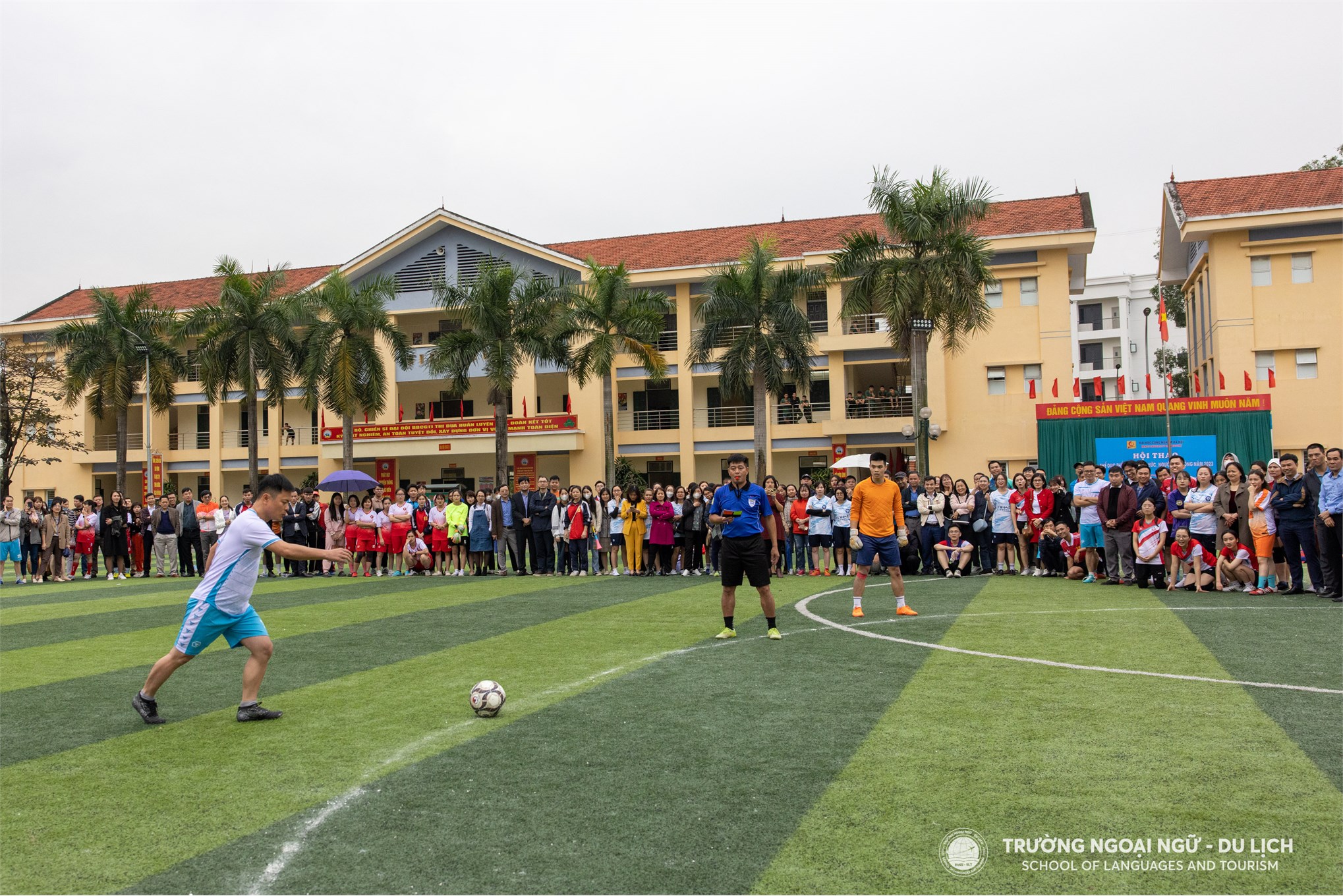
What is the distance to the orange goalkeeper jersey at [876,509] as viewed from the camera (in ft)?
41.6

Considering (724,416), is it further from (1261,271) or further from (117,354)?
(117,354)

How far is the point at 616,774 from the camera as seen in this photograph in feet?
18.7

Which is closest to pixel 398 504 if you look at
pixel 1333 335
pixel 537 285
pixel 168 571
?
pixel 168 571

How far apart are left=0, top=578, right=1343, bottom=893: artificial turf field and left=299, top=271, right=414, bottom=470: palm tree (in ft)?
82.3

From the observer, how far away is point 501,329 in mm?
33031

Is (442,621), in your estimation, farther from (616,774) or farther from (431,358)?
(431,358)

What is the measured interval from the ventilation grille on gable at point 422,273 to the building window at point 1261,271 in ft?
107

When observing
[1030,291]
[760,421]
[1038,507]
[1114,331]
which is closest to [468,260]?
[760,421]

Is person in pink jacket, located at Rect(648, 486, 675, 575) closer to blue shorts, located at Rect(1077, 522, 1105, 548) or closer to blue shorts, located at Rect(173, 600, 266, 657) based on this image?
blue shorts, located at Rect(1077, 522, 1105, 548)

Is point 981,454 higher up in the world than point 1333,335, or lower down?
lower down

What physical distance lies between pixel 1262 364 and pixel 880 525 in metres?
30.6

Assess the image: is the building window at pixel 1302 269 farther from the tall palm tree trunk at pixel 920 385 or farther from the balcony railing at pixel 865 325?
the tall palm tree trunk at pixel 920 385

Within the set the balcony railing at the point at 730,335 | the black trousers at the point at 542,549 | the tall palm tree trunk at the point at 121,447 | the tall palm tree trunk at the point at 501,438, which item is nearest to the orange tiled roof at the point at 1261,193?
the balcony railing at the point at 730,335

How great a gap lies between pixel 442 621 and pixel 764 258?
2165 centimetres
